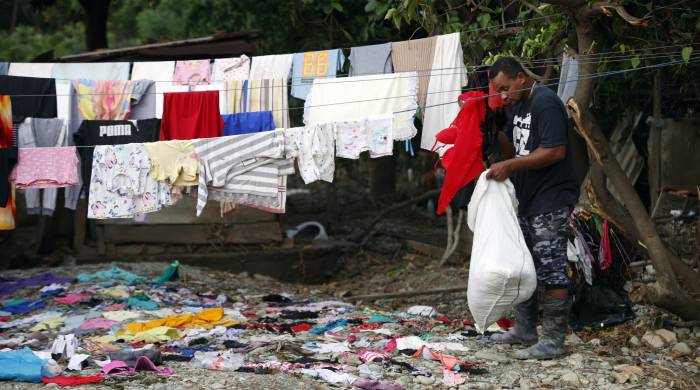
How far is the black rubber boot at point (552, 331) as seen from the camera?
212 inches

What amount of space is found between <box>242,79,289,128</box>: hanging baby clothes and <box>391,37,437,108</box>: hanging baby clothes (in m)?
1.31

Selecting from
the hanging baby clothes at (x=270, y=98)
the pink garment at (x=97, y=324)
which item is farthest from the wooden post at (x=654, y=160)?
the pink garment at (x=97, y=324)

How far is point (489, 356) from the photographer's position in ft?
18.5

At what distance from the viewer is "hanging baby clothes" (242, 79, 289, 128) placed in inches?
324

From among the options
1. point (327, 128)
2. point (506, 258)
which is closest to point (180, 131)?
point (327, 128)

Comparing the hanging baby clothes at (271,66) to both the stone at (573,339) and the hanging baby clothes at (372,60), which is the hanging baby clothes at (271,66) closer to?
the hanging baby clothes at (372,60)

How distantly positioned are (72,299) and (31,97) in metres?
2.06

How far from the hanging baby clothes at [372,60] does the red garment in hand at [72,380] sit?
3.75 m

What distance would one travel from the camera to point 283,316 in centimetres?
755

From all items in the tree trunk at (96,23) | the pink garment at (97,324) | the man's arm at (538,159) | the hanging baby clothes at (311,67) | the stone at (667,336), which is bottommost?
the pink garment at (97,324)

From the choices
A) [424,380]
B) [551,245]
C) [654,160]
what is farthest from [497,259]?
[654,160]

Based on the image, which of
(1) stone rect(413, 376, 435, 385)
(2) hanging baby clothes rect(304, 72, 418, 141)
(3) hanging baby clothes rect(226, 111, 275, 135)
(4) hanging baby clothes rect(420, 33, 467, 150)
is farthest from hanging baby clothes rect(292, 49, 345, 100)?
(1) stone rect(413, 376, 435, 385)

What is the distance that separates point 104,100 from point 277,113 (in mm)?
1857

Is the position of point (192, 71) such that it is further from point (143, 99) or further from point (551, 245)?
point (551, 245)
